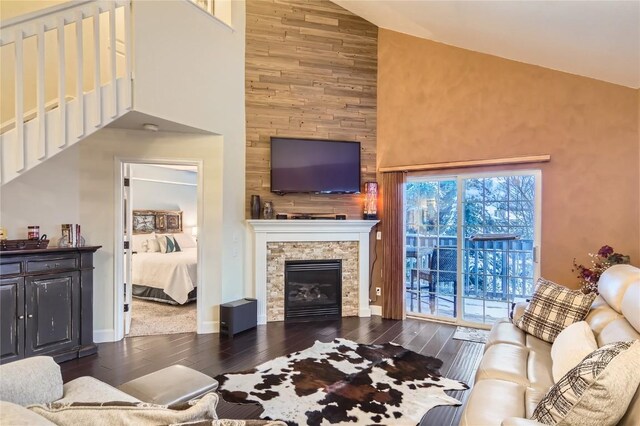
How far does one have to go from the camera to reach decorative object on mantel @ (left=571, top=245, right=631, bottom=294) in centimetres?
363

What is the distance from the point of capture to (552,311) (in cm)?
287

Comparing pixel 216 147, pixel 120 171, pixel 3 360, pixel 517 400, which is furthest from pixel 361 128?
pixel 3 360

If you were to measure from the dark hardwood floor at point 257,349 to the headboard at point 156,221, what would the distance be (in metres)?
3.98

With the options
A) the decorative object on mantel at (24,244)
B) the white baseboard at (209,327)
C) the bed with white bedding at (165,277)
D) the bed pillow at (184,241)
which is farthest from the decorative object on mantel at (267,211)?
the bed pillow at (184,241)

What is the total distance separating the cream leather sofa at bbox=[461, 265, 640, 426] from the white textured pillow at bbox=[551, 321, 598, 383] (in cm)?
10

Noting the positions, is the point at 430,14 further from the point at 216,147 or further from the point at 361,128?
the point at 216,147

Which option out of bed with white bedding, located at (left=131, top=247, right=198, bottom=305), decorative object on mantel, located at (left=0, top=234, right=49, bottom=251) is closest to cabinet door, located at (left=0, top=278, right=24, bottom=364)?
decorative object on mantel, located at (left=0, top=234, right=49, bottom=251)

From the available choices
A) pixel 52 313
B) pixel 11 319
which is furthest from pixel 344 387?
pixel 11 319

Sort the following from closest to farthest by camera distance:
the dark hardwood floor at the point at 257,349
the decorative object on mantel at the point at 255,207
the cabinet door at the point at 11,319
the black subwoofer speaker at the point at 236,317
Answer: the cabinet door at the point at 11,319, the dark hardwood floor at the point at 257,349, the black subwoofer speaker at the point at 236,317, the decorative object on mantel at the point at 255,207

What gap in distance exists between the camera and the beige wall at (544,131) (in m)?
3.88

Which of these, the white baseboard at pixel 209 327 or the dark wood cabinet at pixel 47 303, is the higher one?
the dark wood cabinet at pixel 47 303

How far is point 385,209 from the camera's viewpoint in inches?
206

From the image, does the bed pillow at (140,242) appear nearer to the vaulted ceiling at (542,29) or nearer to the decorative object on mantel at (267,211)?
the decorative object on mantel at (267,211)

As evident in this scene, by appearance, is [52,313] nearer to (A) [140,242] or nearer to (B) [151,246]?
(B) [151,246]
